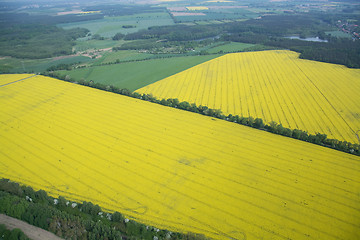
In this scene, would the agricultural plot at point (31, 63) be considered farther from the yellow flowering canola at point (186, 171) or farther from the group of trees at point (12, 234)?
the group of trees at point (12, 234)

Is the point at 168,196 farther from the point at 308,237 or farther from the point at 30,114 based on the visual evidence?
the point at 30,114

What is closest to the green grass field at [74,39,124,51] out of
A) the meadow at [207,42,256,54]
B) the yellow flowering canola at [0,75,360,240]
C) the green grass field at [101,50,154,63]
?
the green grass field at [101,50,154,63]

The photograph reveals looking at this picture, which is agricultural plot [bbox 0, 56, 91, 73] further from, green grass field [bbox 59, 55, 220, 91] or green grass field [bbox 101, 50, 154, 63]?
green grass field [bbox 59, 55, 220, 91]

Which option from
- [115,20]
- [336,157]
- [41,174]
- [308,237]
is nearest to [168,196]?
[308,237]

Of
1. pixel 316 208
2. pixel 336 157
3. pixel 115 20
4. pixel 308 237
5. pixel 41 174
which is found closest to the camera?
pixel 308 237

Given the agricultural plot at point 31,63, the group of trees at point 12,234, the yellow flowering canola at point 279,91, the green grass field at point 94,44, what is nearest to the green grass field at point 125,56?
the agricultural plot at point 31,63

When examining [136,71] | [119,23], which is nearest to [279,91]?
[136,71]
